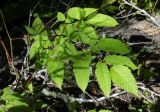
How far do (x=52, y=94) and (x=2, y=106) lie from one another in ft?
2.38

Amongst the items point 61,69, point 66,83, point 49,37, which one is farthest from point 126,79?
point 66,83

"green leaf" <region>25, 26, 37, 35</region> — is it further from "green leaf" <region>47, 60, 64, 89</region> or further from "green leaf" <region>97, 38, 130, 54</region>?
"green leaf" <region>97, 38, 130, 54</region>

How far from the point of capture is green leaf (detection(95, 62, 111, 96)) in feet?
4.39

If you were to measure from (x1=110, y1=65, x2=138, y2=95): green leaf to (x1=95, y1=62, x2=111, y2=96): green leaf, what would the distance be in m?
0.04

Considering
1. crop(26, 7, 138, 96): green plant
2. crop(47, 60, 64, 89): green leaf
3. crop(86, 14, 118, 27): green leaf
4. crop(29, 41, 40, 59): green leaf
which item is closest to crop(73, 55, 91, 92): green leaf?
crop(26, 7, 138, 96): green plant

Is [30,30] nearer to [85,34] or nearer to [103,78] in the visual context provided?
[85,34]

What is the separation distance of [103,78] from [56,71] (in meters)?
0.25

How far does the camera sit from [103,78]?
4.48 feet

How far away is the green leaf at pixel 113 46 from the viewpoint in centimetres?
143

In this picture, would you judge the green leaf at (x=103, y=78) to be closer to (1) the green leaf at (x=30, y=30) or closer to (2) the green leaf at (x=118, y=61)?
(2) the green leaf at (x=118, y=61)

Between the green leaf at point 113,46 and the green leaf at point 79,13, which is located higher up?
the green leaf at point 79,13

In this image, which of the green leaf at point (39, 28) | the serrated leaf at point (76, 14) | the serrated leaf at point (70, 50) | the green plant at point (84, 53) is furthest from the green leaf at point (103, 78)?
the green leaf at point (39, 28)

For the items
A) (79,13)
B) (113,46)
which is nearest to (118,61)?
(113,46)

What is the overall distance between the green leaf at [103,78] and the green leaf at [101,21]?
30cm
